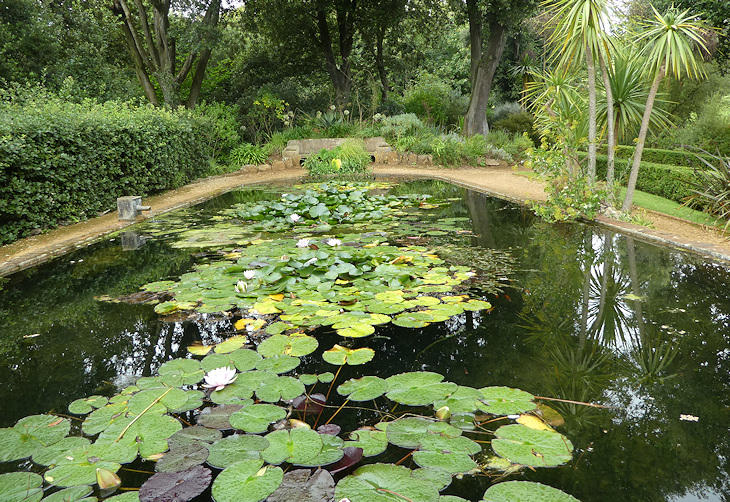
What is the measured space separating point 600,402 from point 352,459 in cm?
112

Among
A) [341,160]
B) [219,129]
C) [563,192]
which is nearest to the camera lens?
[563,192]

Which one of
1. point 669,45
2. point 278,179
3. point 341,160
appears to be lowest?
point 278,179

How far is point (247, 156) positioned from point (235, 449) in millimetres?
10834

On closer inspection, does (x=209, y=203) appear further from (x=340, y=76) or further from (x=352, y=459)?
(x=340, y=76)

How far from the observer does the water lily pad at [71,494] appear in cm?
139

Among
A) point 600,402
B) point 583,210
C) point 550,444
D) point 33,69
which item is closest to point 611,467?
point 550,444

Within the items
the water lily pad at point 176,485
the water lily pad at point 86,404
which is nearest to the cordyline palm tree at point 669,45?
the water lily pad at point 176,485

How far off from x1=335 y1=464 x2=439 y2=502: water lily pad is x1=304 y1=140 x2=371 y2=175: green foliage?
961 cm

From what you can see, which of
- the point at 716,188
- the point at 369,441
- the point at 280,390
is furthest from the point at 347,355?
the point at 716,188

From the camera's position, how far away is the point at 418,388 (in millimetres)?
1962

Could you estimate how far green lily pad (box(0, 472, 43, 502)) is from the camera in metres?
1.40

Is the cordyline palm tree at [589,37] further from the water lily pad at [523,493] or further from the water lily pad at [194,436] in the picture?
the water lily pad at [194,436]

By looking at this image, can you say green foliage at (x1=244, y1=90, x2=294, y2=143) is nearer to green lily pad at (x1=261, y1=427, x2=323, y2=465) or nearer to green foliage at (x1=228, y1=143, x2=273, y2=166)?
green foliage at (x1=228, y1=143, x2=273, y2=166)

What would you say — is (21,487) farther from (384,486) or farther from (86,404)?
(384,486)
